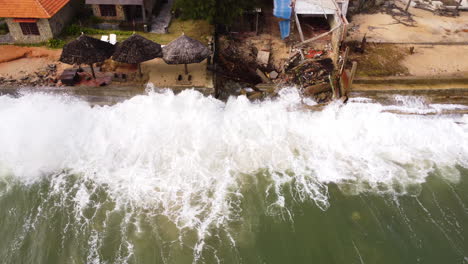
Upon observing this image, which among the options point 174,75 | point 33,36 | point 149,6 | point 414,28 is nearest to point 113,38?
point 149,6

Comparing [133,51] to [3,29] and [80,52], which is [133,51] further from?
[3,29]

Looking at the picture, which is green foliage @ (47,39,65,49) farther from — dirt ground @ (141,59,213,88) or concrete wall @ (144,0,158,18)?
concrete wall @ (144,0,158,18)

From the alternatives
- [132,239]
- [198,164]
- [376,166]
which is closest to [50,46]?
[198,164]

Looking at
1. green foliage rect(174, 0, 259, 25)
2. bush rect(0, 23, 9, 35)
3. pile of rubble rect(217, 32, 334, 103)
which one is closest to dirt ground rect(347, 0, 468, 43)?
pile of rubble rect(217, 32, 334, 103)

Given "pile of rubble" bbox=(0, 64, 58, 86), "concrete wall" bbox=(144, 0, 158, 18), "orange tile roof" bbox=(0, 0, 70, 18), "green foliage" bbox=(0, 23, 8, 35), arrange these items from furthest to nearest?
1. "concrete wall" bbox=(144, 0, 158, 18)
2. "green foliage" bbox=(0, 23, 8, 35)
3. "orange tile roof" bbox=(0, 0, 70, 18)
4. "pile of rubble" bbox=(0, 64, 58, 86)

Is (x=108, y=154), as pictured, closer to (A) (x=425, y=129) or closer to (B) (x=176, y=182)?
(B) (x=176, y=182)
